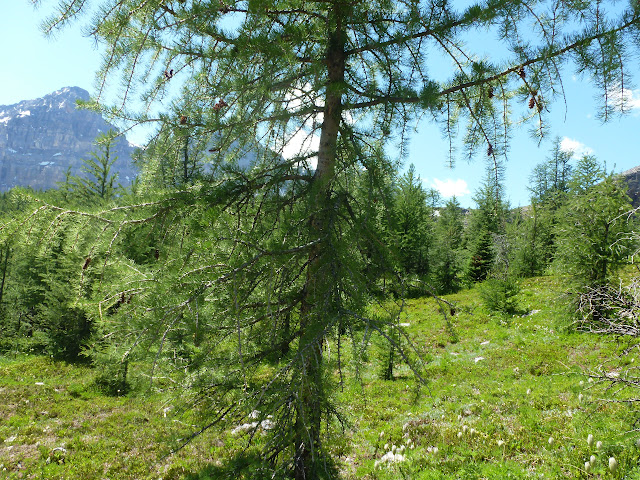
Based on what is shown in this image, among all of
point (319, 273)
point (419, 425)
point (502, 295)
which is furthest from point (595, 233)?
point (319, 273)

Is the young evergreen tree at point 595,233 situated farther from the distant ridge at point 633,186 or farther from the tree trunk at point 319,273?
the tree trunk at point 319,273

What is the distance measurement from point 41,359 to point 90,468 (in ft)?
27.3

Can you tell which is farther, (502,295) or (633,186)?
(633,186)

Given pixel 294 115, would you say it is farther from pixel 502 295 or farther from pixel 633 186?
pixel 633 186

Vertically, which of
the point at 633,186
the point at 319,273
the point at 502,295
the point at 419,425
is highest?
the point at 633,186

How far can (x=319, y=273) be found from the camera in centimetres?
274

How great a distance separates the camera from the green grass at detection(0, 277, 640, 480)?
4.70m

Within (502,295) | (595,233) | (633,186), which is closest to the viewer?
(595,233)

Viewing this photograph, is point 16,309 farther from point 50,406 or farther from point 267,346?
point 267,346

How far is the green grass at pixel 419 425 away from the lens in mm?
4703

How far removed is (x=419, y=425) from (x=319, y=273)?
5026 millimetres

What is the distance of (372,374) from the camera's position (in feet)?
31.6

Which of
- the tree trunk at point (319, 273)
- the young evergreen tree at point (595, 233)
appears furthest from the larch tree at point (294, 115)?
the young evergreen tree at point (595, 233)

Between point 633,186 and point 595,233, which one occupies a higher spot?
point 633,186
